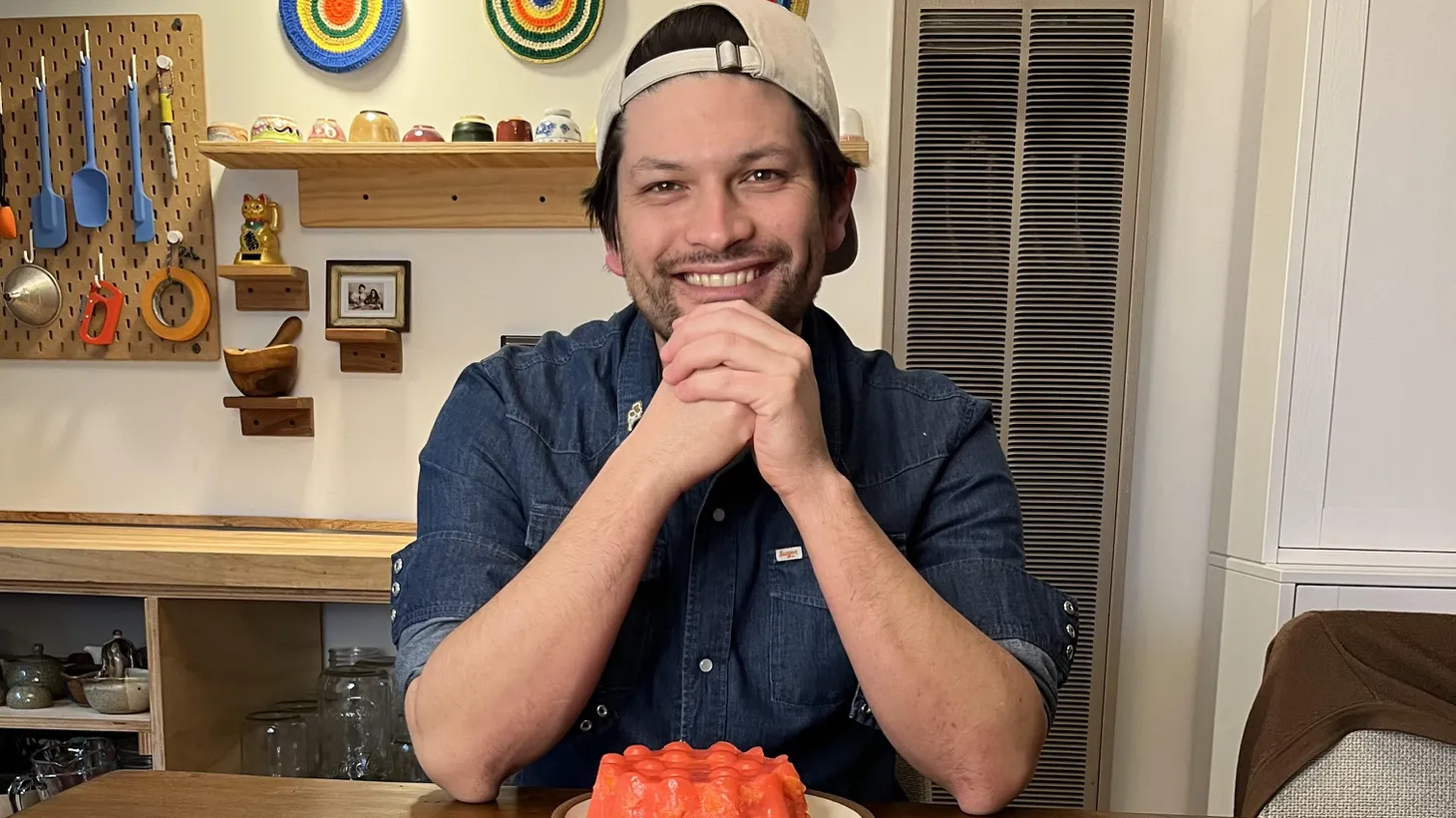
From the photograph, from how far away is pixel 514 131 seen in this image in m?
2.16

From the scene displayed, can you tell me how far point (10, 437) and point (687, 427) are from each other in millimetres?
2496

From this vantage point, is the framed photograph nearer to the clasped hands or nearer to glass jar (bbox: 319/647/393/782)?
glass jar (bbox: 319/647/393/782)

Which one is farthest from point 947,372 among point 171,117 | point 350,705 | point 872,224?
point 171,117

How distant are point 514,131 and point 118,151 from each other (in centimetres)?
111

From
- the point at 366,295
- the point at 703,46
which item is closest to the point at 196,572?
the point at 366,295

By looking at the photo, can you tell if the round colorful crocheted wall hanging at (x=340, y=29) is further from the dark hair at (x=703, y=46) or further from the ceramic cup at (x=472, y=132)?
the dark hair at (x=703, y=46)

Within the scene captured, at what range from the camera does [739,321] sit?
33.9 inches

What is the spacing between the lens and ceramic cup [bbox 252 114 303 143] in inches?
84.7

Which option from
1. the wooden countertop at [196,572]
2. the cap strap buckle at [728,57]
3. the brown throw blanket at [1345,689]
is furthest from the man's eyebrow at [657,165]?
the wooden countertop at [196,572]

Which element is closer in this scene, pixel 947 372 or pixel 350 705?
pixel 350 705

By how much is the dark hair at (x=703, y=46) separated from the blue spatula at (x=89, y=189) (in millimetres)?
1941

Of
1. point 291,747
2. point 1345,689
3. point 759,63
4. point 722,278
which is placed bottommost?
point 291,747

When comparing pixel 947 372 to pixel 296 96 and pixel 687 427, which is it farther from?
pixel 296 96

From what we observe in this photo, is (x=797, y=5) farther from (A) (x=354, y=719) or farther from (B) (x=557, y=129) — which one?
(A) (x=354, y=719)
